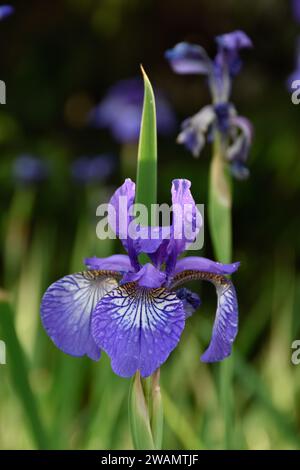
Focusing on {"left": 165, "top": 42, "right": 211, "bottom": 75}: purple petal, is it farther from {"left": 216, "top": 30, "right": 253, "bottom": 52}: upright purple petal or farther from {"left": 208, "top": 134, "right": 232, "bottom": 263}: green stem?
{"left": 208, "top": 134, "right": 232, "bottom": 263}: green stem

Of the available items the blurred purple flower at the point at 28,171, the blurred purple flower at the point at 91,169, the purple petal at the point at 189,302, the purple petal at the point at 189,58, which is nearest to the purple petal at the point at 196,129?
the purple petal at the point at 189,58

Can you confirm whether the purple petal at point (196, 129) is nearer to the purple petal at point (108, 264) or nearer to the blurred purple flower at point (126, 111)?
the purple petal at point (108, 264)

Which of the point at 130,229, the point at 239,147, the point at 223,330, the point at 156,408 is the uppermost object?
the point at 239,147

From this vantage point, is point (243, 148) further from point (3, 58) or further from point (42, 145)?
point (3, 58)

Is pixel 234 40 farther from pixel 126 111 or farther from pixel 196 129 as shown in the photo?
pixel 126 111

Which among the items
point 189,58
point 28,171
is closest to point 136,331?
point 189,58
